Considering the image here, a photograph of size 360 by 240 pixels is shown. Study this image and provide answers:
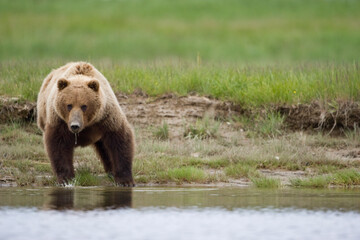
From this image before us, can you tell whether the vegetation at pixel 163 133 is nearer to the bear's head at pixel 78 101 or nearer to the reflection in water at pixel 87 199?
the bear's head at pixel 78 101

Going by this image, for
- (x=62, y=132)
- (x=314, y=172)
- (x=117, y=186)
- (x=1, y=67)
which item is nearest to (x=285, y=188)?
(x=314, y=172)

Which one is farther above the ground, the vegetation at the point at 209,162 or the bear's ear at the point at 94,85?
the bear's ear at the point at 94,85

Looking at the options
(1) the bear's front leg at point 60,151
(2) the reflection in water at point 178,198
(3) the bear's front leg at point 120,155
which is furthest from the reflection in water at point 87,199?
(3) the bear's front leg at point 120,155

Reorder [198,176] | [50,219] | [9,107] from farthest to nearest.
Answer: [9,107] < [198,176] < [50,219]

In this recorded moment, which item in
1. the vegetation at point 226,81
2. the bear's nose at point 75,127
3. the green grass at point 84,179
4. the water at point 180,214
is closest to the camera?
the water at point 180,214

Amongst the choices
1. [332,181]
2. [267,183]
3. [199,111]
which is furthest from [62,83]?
[199,111]

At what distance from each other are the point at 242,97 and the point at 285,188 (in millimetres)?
3732

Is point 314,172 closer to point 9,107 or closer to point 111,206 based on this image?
point 111,206

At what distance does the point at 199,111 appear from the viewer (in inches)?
468

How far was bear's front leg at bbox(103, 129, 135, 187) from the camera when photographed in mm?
8750

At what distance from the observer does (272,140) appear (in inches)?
414

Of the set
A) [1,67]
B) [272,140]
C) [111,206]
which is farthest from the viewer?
[1,67]

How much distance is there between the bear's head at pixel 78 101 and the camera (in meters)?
8.21

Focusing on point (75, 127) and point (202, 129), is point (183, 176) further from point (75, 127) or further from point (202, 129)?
point (202, 129)
